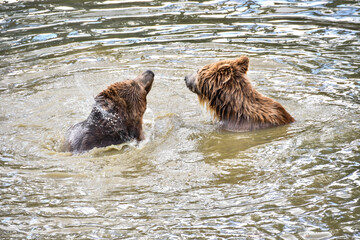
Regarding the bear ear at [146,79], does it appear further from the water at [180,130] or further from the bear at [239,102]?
the bear at [239,102]

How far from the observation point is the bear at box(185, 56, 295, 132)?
7.98 m

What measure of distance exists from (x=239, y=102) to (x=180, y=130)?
1.10 m

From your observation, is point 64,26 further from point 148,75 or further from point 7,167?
point 7,167

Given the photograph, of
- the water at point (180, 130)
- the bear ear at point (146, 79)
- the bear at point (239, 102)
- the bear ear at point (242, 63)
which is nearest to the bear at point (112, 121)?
the bear ear at point (146, 79)

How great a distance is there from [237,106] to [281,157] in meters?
1.43

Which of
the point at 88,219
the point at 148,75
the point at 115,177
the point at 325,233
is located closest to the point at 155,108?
the point at 148,75

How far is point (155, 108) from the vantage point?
9656 mm

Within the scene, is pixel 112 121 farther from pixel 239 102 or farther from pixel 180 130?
pixel 239 102

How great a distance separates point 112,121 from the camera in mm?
7918

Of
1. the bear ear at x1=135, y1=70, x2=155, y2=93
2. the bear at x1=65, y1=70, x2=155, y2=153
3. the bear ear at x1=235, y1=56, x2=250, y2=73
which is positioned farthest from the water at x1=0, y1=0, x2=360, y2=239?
the bear ear at x1=235, y1=56, x2=250, y2=73

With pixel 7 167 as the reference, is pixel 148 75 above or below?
above

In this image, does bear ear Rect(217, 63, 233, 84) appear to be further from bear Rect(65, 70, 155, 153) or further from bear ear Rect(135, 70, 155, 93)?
bear Rect(65, 70, 155, 153)

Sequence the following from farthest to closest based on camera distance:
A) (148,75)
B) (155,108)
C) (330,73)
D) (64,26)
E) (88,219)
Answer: (64,26), (330,73), (155,108), (148,75), (88,219)

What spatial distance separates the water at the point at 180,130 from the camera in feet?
17.8
